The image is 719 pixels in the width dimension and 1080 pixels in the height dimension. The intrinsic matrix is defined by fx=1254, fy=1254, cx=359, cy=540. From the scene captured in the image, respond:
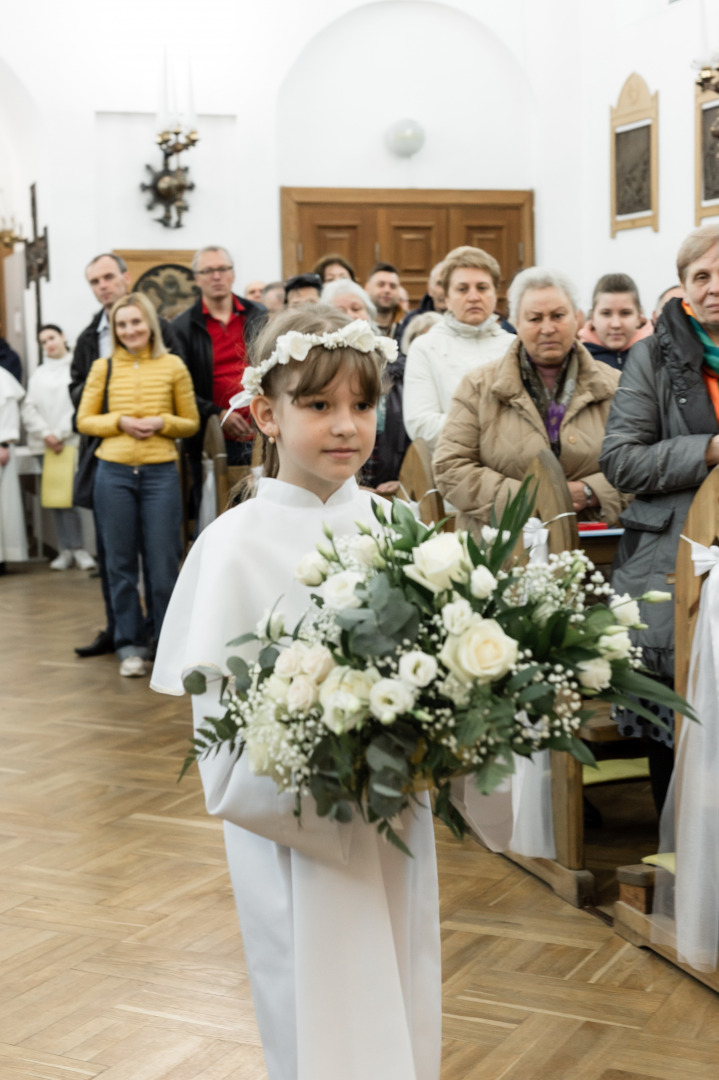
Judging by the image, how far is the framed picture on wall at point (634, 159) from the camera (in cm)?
952

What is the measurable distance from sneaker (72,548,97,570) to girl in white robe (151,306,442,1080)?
25.1 ft

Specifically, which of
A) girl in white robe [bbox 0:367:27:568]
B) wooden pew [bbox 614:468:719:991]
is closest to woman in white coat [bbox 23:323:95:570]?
girl in white robe [bbox 0:367:27:568]

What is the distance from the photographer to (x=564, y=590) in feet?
5.10

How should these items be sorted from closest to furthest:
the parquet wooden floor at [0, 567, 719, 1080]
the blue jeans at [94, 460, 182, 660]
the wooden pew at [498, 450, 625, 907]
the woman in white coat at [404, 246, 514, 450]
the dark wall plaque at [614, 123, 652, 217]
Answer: the parquet wooden floor at [0, 567, 719, 1080] < the wooden pew at [498, 450, 625, 907] < the woman in white coat at [404, 246, 514, 450] < the blue jeans at [94, 460, 182, 660] < the dark wall plaque at [614, 123, 652, 217]

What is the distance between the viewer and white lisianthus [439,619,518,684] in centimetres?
139

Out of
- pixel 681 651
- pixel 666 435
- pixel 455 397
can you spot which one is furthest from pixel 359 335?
pixel 455 397

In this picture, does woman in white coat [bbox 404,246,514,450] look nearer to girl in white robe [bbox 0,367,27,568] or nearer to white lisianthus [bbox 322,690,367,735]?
white lisianthus [bbox 322,690,367,735]

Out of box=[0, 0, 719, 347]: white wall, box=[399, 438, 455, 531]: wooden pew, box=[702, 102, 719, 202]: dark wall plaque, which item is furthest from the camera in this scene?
box=[0, 0, 719, 347]: white wall

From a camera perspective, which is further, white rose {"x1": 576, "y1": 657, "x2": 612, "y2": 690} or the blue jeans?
the blue jeans

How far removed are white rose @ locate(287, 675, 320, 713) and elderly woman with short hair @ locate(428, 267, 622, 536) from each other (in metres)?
2.40

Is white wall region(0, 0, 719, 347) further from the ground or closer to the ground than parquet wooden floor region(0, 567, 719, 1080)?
further from the ground

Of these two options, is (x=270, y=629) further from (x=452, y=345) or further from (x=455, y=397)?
(x=452, y=345)

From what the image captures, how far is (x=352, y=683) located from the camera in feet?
4.70

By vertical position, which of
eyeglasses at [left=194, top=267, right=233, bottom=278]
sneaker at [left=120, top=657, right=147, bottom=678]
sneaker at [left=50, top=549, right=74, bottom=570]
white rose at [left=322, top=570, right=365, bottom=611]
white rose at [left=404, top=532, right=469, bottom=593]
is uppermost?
eyeglasses at [left=194, top=267, right=233, bottom=278]
